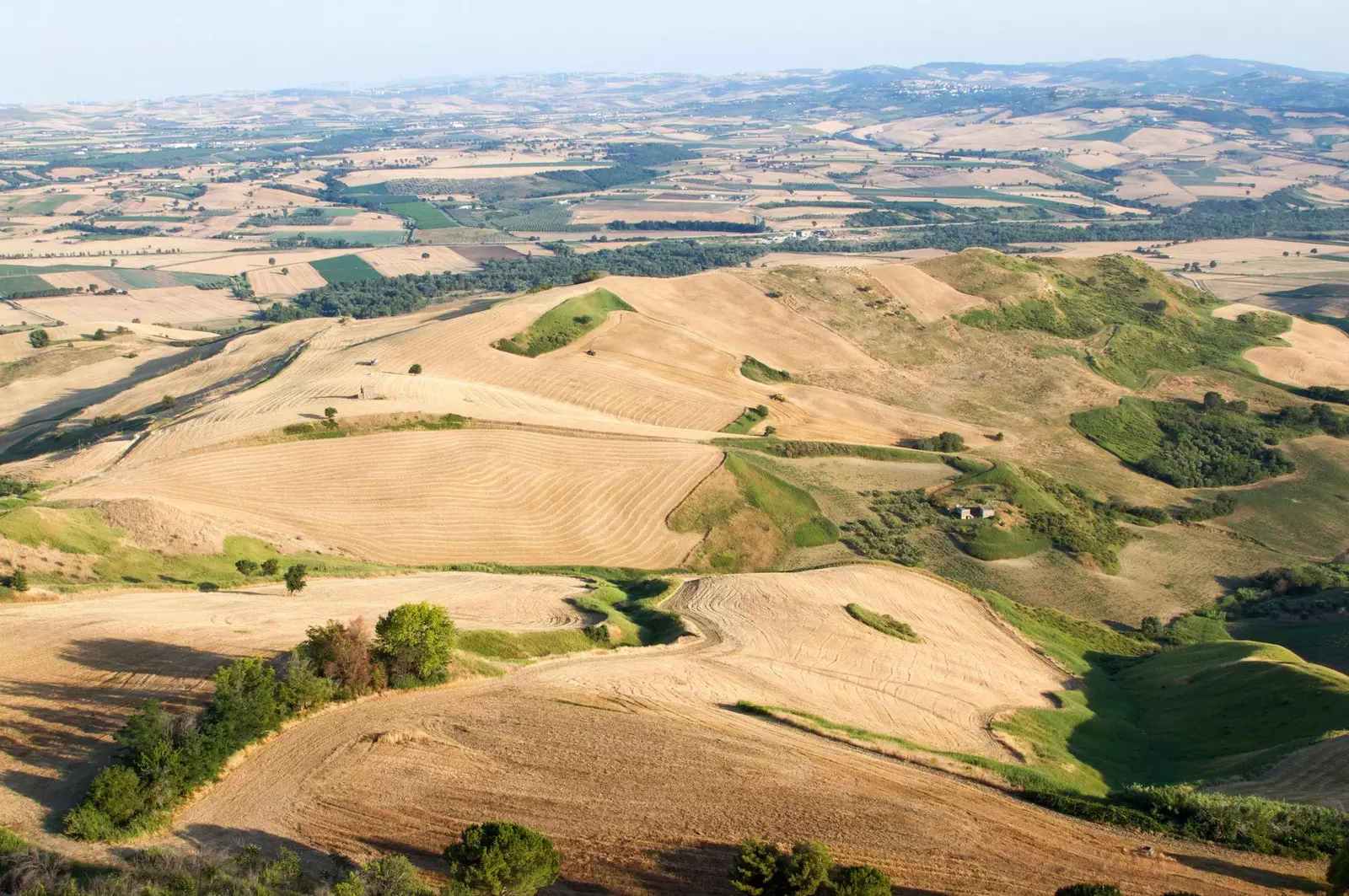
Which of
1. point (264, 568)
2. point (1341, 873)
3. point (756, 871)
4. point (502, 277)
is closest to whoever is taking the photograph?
point (1341, 873)

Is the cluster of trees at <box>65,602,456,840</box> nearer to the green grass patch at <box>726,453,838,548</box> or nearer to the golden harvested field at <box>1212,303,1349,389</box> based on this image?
the green grass patch at <box>726,453,838,548</box>

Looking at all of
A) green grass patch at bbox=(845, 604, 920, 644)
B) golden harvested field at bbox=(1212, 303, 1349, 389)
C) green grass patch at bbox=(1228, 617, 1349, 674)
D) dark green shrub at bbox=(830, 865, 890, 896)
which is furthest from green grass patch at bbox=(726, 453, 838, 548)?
golden harvested field at bbox=(1212, 303, 1349, 389)

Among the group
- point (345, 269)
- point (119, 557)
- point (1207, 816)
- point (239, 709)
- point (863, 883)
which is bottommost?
point (119, 557)

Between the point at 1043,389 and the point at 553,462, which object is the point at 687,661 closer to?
the point at 553,462

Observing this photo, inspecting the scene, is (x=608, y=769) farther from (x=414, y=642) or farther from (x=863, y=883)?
(x=863, y=883)

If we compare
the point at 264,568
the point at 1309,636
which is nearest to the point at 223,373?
the point at 264,568

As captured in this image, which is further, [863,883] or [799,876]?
[799,876]

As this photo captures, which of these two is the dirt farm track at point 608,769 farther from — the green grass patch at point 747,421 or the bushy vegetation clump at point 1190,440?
the bushy vegetation clump at point 1190,440
